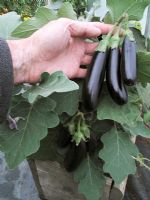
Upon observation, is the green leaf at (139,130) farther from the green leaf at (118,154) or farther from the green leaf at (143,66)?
the green leaf at (143,66)

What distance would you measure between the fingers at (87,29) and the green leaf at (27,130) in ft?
0.79

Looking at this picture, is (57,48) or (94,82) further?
(57,48)

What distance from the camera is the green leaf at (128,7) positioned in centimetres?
118

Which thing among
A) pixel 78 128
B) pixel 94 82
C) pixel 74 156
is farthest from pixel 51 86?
pixel 74 156

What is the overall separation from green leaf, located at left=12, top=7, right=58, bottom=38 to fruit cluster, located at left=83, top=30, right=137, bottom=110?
0.26 m

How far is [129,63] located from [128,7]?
22 centimetres

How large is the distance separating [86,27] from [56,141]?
1.26ft

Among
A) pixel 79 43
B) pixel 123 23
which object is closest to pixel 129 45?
pixel 123 23

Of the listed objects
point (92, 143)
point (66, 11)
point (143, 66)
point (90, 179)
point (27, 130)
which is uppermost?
point (66, 11)

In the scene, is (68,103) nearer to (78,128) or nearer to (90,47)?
(78,128)

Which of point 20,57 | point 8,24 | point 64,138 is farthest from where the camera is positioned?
point 8,24

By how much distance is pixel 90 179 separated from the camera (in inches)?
51.0

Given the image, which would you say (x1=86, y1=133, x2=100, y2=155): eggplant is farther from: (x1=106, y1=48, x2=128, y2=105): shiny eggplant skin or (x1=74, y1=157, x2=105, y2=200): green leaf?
(x1=106, y1=48, x2=128, y2=105): shiny eggplant skin

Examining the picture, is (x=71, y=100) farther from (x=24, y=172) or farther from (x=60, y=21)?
(x=24, y=172)
